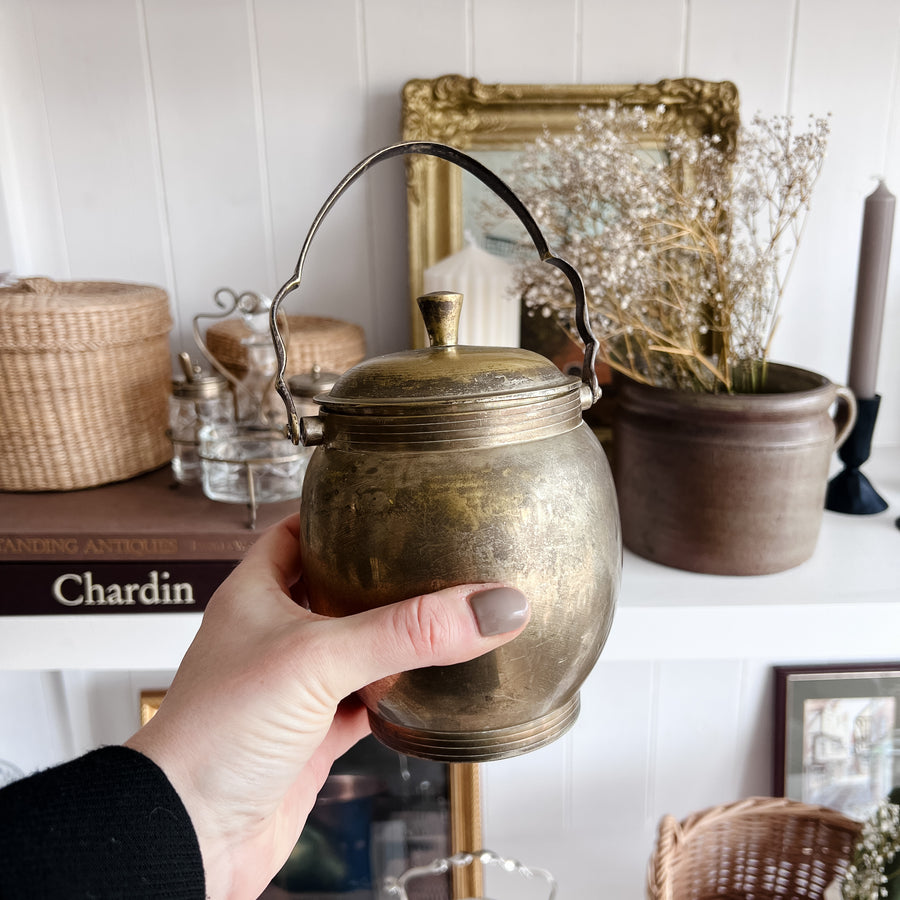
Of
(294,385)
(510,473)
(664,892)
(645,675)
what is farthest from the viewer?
(645,675)

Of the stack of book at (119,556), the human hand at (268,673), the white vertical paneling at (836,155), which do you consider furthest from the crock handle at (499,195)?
the white vertical paneling at (836,155)

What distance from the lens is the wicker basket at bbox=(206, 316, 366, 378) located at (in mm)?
894

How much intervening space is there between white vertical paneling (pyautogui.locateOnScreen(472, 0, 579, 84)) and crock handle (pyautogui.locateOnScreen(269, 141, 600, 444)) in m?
0.58

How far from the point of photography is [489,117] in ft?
3.17

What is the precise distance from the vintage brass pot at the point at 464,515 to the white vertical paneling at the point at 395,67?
1.91ft

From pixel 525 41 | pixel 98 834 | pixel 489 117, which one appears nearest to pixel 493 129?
pixel 489 117

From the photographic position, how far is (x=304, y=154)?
39.9 inches

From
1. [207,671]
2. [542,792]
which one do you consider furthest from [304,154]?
[542,792]

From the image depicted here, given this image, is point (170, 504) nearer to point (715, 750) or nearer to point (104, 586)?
point (104, 586)

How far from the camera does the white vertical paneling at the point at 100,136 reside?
0.97m

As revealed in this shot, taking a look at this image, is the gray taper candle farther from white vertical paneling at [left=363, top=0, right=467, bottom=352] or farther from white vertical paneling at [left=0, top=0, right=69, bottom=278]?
white vertical paneling at [left=0, top=0, right=69, bottom=278]

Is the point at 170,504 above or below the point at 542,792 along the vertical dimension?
above

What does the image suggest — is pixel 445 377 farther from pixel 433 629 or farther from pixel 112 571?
pixel 112 571

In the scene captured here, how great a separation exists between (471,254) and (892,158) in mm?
601
